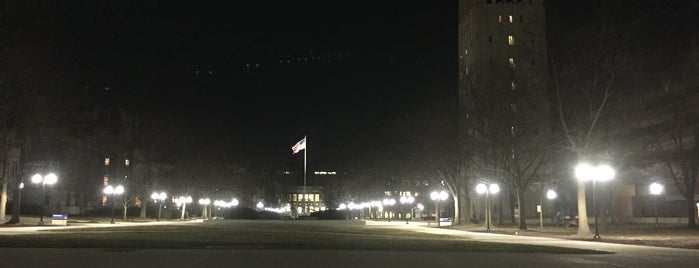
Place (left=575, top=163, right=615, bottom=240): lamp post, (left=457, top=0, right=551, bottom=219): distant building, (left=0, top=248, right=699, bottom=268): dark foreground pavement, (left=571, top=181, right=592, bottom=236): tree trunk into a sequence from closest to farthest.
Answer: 1. (left=0, top=248, right=699, bottom=268): dark foreground pavement
2. (left=575, top=163, right=615, bottom=240): lamp post
3. (left=571, top=181, right=592, bottom=236): tree trunk
4. (left=457, top=0, right=551, bottom=219): distant building

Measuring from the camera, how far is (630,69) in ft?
113

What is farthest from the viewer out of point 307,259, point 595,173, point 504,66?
point 504,66

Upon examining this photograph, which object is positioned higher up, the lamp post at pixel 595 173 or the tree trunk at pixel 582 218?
the lamp post at pixel 595 173

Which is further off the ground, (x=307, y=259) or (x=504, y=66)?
(x=504, y=66)

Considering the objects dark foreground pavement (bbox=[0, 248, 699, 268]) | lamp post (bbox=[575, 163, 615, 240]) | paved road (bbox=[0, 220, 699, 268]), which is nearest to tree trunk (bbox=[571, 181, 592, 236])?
lamp post (bbox=[575, 163, 615, 240])

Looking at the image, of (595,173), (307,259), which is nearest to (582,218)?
(595,173)

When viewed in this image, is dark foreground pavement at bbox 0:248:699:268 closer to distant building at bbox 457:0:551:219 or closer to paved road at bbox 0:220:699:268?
paved road at bbox 0:220:699:268

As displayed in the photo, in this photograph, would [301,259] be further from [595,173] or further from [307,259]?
[595,173]

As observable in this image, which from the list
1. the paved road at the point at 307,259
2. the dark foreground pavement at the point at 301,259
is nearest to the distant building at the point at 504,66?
the paved road at the point at 307,259

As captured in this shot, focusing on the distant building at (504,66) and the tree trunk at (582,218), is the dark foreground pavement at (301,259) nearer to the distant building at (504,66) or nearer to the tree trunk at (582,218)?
the tree trunk at (582,218)

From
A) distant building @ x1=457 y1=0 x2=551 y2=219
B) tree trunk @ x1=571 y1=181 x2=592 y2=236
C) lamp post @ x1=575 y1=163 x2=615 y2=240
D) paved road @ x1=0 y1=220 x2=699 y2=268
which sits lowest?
paved road @ x1=0 y1=220 x2=699 y2=268

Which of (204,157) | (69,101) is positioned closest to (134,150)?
(204,157)

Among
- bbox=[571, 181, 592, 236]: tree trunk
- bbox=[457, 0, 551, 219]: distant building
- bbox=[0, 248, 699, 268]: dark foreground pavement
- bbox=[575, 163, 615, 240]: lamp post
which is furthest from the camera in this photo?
bbox=[457, 0, 551, 219]: distant building

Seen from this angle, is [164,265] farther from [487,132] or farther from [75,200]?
[75,200]
